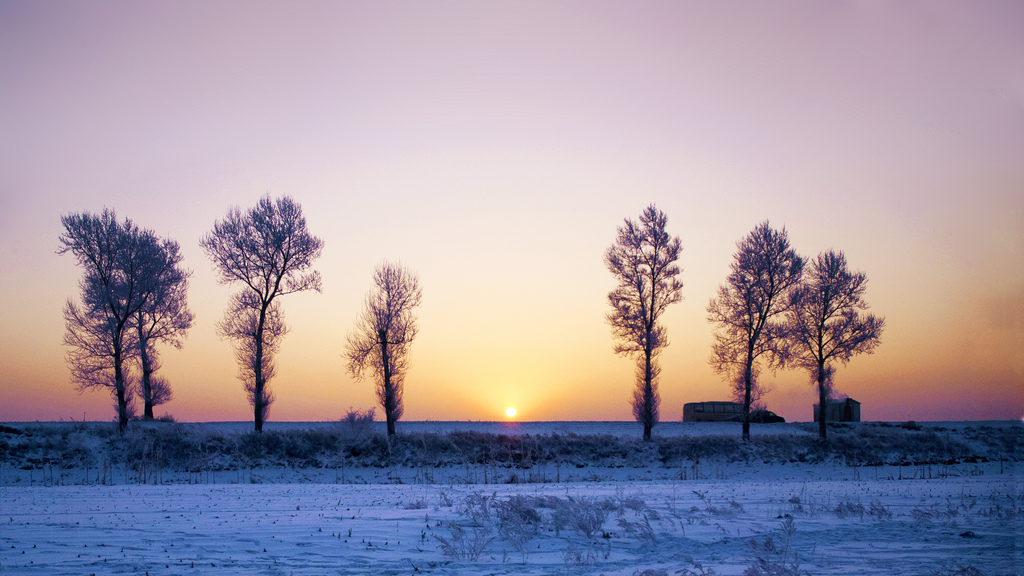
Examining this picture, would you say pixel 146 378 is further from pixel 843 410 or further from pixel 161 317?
pixel 843 410

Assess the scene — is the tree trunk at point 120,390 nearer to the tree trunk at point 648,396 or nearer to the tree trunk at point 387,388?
the tree trunk at point 387,388

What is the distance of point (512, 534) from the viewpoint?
1067cm

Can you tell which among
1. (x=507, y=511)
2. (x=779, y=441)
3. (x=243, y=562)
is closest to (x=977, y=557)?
(x=507, y=511)

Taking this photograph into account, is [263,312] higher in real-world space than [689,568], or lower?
higher

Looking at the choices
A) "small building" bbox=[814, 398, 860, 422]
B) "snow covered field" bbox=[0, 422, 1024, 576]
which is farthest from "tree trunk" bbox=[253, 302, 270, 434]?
"small building" bbox=[814, 398, 860, 422]

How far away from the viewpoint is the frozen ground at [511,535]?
8.79 m

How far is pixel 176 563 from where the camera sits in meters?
8.66

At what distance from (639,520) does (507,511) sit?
2464mm

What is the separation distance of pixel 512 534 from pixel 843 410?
152ft

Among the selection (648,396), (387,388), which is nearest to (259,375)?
(387,388)

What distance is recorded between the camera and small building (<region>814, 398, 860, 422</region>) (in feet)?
159

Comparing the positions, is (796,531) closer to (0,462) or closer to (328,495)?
(328,495)

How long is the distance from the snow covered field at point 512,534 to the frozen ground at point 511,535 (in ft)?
0.11

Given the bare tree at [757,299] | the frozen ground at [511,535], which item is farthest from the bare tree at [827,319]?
the frozen ground at [511,535]
